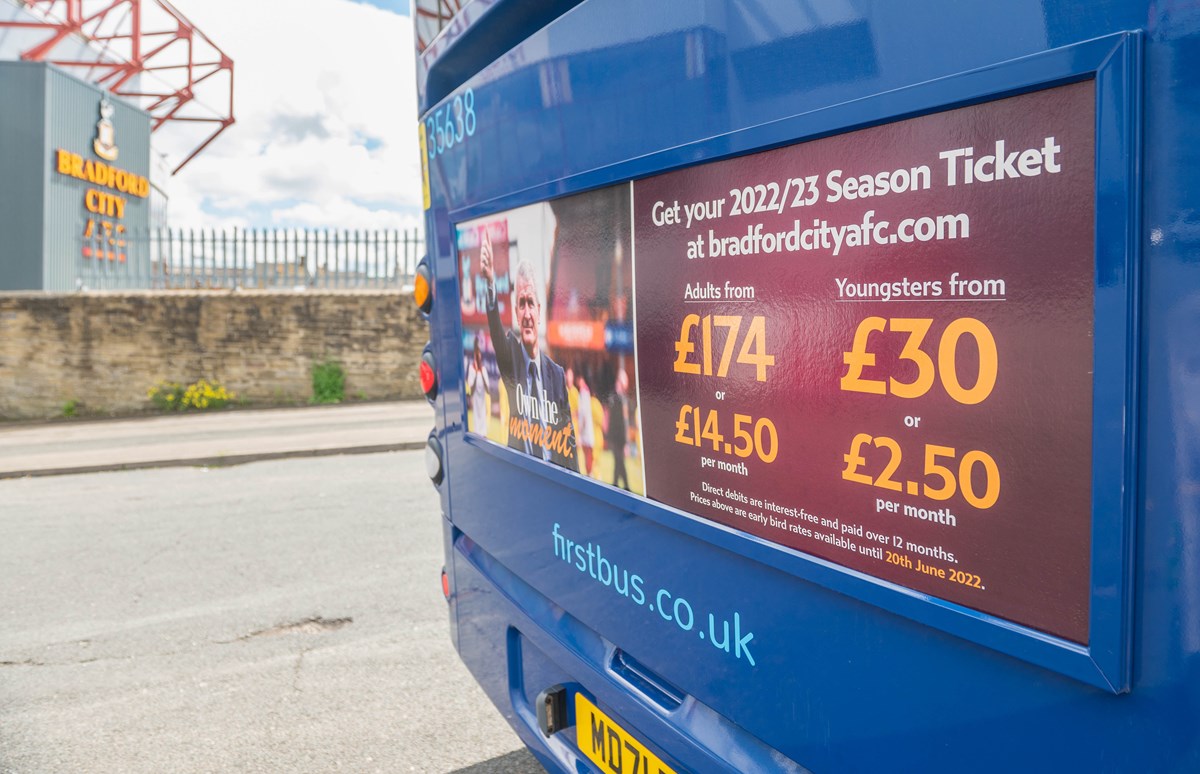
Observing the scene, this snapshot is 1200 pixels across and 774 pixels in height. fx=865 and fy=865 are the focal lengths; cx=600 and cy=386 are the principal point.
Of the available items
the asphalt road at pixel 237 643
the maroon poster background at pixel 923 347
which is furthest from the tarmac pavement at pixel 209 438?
the maroon poster background at pixel 923 347

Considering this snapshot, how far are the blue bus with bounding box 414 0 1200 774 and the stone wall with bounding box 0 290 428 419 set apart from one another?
40.3 ft

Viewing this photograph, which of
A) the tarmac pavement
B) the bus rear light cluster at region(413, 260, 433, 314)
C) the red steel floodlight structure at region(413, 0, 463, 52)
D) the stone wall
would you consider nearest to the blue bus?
the red steel floodlight structure at region(413, 0, 463, 52)

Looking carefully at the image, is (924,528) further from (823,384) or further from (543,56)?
(543,56)

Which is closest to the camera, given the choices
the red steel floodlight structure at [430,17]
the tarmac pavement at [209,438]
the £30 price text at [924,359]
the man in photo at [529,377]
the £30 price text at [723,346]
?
the £30 price text at [924,359]

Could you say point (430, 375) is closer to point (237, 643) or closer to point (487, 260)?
point (487, 260)

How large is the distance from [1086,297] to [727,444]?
2.24 ft

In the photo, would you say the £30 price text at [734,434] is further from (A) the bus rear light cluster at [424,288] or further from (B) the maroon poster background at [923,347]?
(A) the bus rear light cluster at [424,288]

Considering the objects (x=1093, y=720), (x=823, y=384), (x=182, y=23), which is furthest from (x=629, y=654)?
(x=182, y=23)

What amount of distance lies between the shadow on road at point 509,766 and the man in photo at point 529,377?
136 centimetres

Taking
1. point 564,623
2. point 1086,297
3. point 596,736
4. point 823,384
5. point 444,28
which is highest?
point 444,28

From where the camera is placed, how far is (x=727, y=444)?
1.55 m

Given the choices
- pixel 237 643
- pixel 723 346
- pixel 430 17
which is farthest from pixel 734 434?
pixel 237 643

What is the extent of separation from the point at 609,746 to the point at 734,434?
95 centimetres

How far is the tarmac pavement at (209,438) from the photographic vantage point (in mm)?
9633
